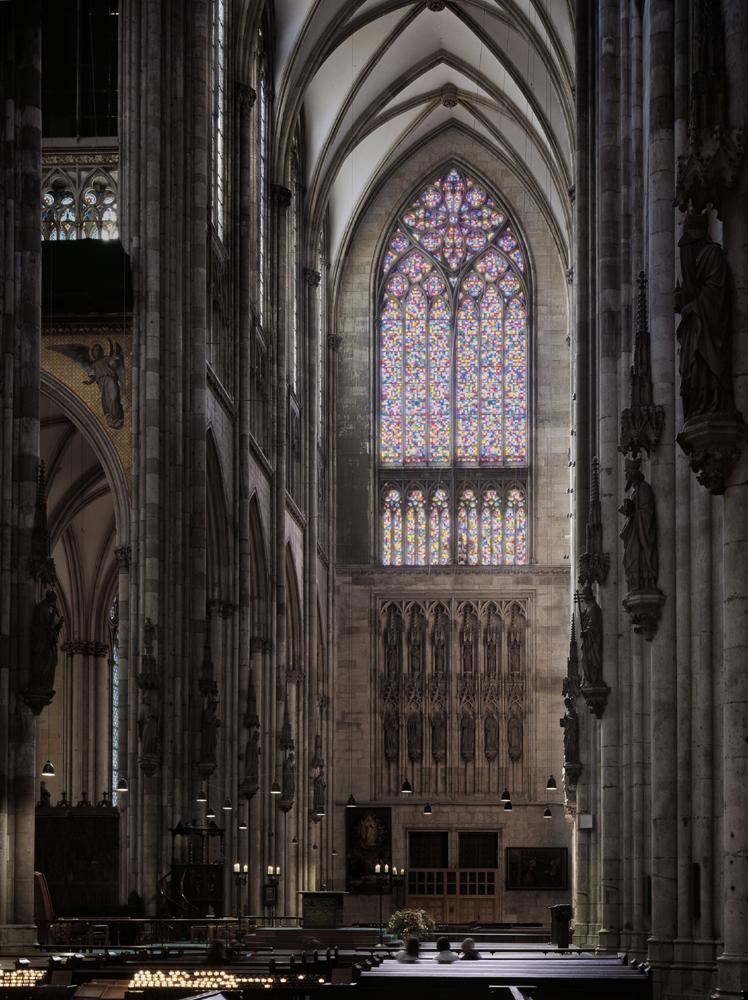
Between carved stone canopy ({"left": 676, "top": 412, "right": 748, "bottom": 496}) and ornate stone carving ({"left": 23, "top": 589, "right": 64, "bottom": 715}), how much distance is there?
1439cm

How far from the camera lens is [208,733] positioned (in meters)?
37.8

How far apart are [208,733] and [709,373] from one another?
25.4m

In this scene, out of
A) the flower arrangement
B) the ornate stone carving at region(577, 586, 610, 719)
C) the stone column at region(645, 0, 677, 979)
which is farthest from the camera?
the flower arrangement

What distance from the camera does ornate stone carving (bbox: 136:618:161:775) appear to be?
116 feet

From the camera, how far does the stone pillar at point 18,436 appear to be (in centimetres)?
2650

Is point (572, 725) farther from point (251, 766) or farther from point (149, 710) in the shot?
point (251, 766)

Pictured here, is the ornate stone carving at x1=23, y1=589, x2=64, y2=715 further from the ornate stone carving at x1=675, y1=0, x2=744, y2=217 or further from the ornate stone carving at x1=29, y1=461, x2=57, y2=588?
the ornate stone carving at x1=675, y1=0, x2=744, y2=217

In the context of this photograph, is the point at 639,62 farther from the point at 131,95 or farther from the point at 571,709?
the point at 571,709

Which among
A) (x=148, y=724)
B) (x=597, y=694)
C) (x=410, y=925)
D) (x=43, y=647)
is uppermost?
(x=43, y=647)

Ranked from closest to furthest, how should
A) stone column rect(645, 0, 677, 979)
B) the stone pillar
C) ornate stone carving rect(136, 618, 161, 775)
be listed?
stone column rect(645, 0, 677, 979) → the stone pillar → ornate stone carving rect(136, 618, 161, 775)

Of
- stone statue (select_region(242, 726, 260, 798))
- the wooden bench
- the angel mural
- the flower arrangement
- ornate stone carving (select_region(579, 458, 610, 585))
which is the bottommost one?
the flower arrangement

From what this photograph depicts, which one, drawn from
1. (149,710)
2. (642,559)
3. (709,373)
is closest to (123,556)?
(149,710)

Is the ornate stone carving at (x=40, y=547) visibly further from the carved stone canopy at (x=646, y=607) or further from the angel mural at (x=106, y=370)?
the angel mural at (x=106, y=370)

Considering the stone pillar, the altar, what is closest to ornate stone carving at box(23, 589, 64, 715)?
the stone pillar
